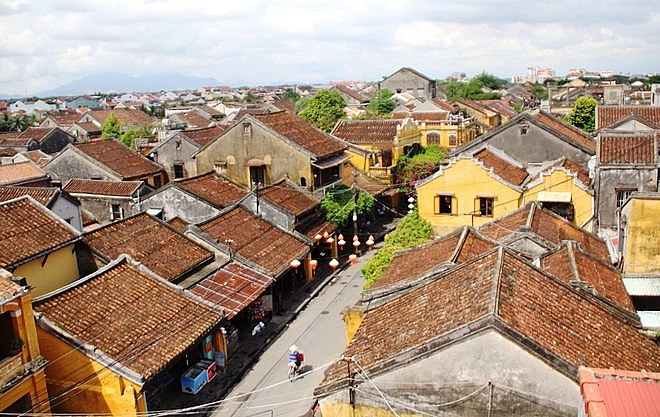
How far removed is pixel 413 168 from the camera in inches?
1702

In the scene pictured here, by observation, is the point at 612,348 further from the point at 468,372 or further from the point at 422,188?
the point at 422,188

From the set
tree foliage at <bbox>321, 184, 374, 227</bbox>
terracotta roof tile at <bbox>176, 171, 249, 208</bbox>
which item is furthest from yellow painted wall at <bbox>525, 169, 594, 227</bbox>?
terracotta roof tile at <bbox>176, 171, 249, 208</bbox>

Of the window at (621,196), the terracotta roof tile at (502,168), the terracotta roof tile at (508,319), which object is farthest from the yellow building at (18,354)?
the window at (621,196)


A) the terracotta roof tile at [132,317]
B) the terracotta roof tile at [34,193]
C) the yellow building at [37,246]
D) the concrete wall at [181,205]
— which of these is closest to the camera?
the terracotta roof tile at [132,317]

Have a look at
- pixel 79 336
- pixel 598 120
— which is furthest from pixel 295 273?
pixel 598 120

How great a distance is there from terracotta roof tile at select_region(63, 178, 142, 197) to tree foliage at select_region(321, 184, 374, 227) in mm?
12331

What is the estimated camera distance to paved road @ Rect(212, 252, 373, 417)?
62.4 feet

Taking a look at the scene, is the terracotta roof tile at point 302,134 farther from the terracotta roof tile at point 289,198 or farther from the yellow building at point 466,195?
the yellow building at point 466,195

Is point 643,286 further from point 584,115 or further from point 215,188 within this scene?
point 584,115

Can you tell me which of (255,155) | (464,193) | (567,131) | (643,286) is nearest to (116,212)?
(255,155)

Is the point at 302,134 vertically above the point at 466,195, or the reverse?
the point at 302,134

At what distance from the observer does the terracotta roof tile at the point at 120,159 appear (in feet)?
144

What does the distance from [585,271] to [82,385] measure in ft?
48.1

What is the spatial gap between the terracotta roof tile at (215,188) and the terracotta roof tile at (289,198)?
1979mm
